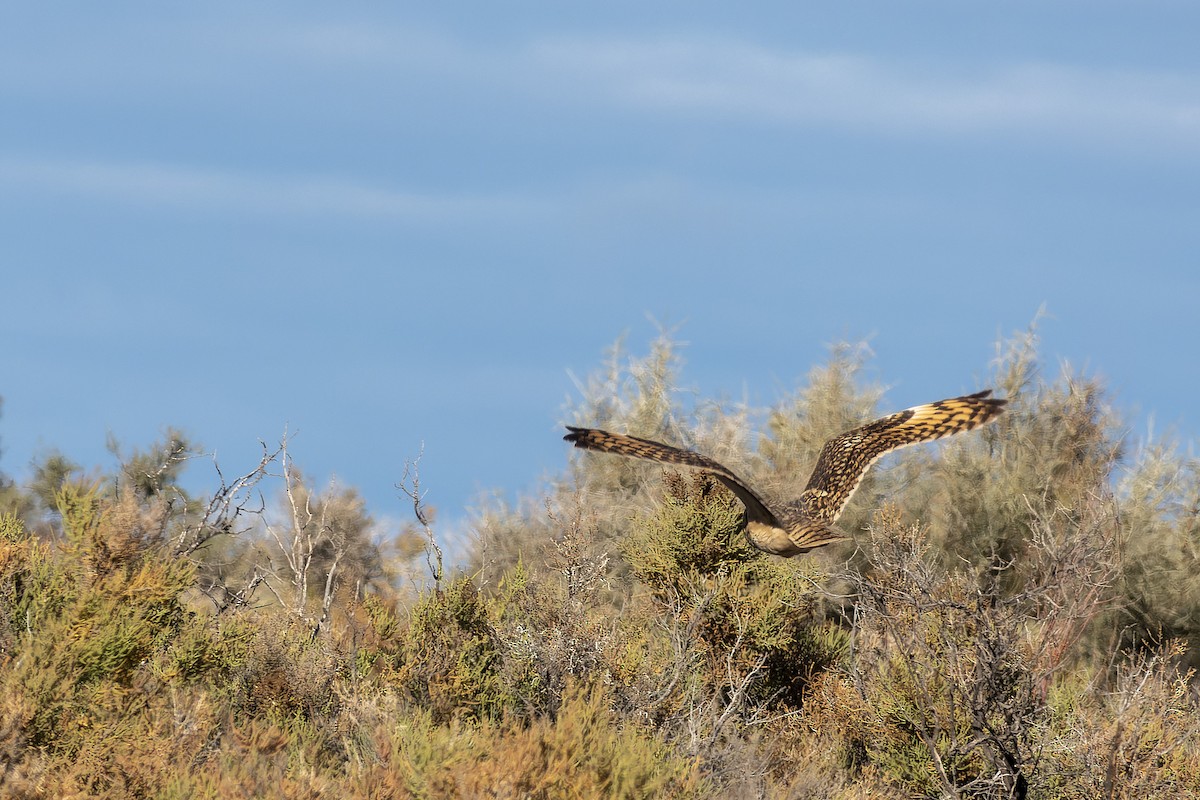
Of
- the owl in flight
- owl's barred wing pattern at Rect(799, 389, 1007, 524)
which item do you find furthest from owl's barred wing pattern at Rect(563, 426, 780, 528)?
owl's barred wing pattern at Rect(799, 389, 1007, 524)

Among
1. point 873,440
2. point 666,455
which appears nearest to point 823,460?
point 873,440

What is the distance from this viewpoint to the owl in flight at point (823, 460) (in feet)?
37.7

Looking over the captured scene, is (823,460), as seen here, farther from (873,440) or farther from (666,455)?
(666,455)

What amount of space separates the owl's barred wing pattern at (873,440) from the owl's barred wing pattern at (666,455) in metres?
0.75

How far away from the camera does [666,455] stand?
1132 centimetres

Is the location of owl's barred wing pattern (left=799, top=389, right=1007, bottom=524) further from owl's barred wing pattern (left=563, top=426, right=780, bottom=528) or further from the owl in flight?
owl's barred wing pattern (left=563, top=426, right=780, bottom=528)

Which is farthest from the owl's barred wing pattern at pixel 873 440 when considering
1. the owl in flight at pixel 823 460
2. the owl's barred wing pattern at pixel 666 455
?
the owl's barred wing pattern at pixel 666 455

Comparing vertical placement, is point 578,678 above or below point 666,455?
below

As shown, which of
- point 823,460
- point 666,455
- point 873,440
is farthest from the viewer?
point 873,440

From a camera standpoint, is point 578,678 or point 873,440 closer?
point 578,678

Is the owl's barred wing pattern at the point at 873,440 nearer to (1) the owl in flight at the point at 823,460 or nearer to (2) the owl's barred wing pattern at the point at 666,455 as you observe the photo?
(1) the owl in flight at the point at 823,460

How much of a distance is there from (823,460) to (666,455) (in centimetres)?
247

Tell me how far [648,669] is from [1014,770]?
2.90 metres

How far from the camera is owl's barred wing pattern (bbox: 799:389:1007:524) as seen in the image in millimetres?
12852
